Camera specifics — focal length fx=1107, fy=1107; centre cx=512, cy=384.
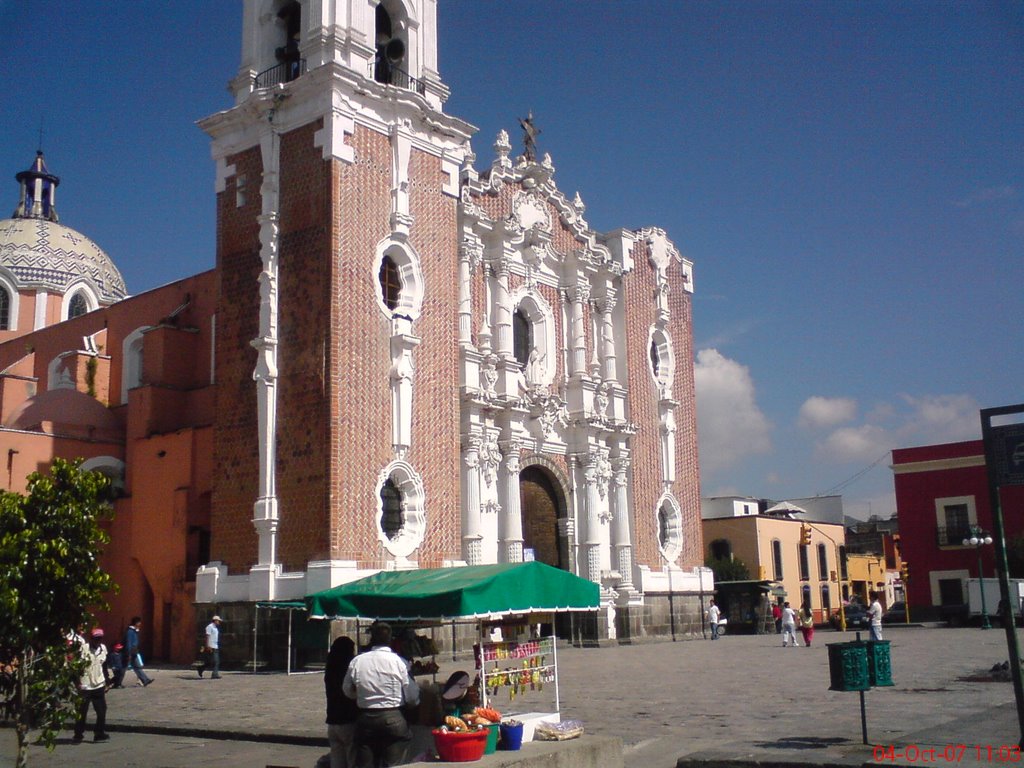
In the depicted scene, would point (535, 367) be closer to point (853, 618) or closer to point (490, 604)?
point (490, 604)

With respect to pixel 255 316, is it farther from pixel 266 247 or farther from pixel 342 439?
pixel 342 439

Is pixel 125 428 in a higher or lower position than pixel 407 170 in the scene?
lower

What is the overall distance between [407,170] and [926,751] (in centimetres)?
1863

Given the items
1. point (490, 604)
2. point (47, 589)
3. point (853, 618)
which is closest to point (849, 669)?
point (490, 604)

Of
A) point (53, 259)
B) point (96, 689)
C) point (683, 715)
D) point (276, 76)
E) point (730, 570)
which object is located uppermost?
point (53, 259)

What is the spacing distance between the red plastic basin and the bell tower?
13.1 m

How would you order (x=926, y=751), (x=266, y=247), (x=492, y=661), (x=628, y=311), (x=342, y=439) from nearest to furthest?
(x=926, y=751) → (x=492, y=661) → (x=342, y=439) → (x=266, y=247) → (x=628, y=311)

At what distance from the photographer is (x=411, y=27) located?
26.7m

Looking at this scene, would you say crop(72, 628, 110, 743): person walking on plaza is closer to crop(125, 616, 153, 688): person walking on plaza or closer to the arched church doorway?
crop(125, 616, 153, 688): person walking on plaza

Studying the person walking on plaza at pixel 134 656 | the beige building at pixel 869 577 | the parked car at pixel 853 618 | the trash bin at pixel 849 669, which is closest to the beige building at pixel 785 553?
the parked car at pixel 853 618

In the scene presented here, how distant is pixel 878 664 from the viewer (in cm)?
1032

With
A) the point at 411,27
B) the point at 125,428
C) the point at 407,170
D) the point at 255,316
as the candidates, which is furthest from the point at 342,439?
the point at 411,27

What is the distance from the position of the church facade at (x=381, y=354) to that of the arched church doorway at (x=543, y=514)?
6cm

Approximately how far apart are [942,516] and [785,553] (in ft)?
31.3
